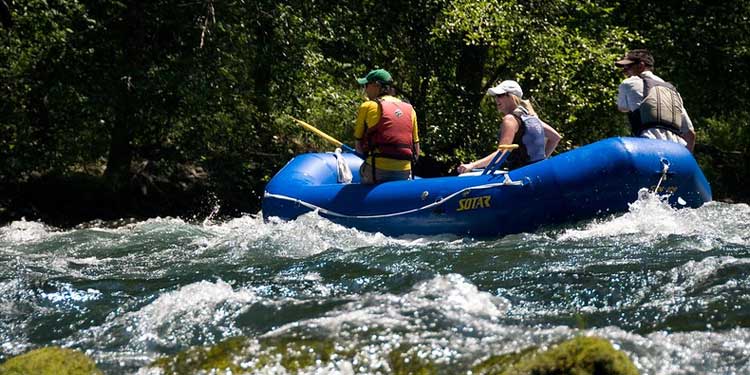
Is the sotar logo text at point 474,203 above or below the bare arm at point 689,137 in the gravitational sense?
below

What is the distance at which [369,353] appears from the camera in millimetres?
4215

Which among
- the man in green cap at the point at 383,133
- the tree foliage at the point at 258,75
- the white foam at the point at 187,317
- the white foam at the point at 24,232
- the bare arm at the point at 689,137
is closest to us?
the white foam at the point at 187,317

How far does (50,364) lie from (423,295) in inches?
73.0

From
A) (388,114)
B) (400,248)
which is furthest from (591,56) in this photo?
(400,248)

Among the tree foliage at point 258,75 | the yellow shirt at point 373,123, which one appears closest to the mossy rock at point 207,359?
the yellow shirt at point 373,123

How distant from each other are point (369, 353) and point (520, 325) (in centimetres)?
82

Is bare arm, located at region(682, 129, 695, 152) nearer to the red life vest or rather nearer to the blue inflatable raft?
the blue inflatable raft

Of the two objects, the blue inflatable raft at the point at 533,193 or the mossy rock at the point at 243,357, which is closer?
the mossy rock at the point at 243,357

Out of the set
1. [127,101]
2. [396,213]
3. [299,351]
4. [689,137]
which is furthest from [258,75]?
[299,351]

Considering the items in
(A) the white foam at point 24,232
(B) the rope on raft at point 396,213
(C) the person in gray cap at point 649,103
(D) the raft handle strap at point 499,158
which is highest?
(C) the person in gray cap at point 649,103

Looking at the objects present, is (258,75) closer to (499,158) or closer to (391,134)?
(391,134)

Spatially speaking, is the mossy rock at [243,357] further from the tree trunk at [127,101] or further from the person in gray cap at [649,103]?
the tree trunk at [127,101]

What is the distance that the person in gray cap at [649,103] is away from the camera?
8172 mm

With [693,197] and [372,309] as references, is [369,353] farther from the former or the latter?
[693,197]
